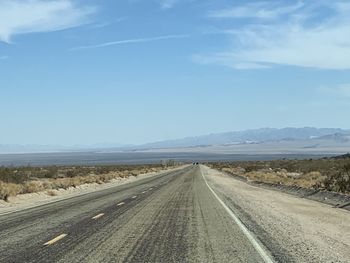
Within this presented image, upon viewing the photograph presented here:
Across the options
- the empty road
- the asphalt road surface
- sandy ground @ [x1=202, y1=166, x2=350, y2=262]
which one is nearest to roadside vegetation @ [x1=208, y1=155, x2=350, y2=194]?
sandy ground @ [x1=202, y1=166, x2=350, y2=262]

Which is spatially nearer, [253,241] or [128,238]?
[253,241]

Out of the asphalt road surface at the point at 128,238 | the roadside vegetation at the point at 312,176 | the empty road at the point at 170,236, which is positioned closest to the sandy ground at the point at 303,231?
the empty road at the point at 170,236

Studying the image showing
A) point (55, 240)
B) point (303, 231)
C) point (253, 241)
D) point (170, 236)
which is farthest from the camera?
point (303, 231)

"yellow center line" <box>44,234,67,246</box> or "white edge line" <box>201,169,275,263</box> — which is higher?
"yellow center line" <box>44,234,67,246</box>

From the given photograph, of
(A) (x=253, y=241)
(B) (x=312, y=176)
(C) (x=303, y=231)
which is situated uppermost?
(A) (x=253, y=241)

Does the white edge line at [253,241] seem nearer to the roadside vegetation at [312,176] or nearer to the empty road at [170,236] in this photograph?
the empty road at [170,236]

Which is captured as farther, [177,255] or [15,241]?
[15,241]

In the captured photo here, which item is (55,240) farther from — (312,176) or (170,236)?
(312,176)

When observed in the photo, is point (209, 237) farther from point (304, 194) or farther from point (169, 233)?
point (304, 194)

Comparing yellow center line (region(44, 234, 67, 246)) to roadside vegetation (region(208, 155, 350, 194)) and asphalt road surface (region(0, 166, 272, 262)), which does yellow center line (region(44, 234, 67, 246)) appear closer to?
asphalt road surface (region(0, 166, 272, 262))

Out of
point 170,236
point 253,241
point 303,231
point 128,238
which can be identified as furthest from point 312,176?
point 128,238

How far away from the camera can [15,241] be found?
12.2m

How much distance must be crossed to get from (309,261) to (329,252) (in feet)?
4.31

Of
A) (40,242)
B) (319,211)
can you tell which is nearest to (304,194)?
(319,211)
